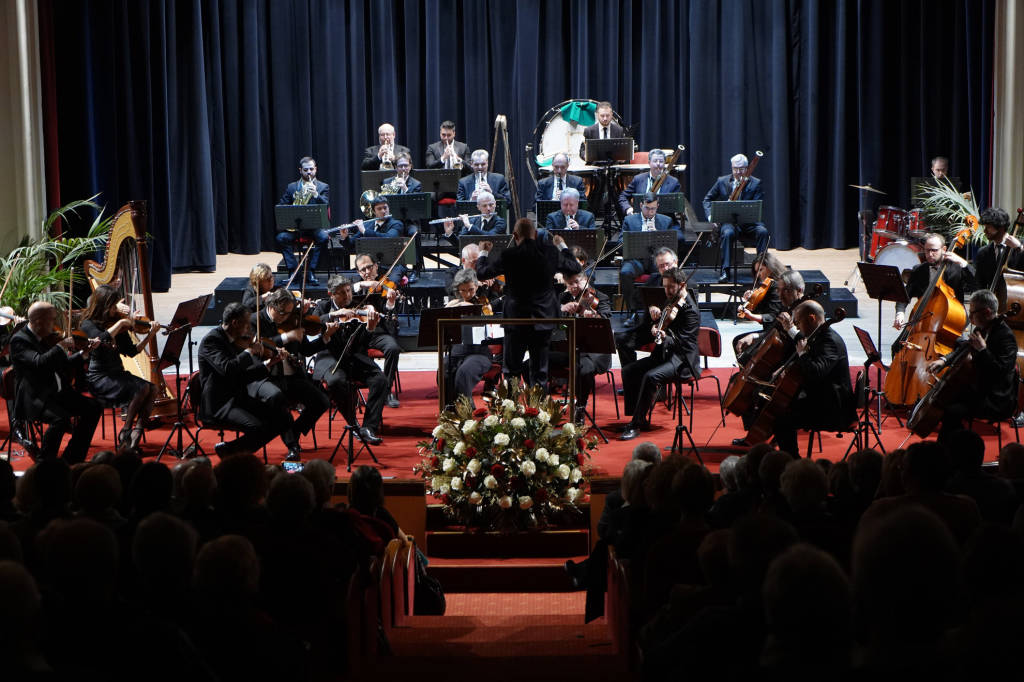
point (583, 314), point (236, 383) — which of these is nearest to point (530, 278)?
point (583, 314)

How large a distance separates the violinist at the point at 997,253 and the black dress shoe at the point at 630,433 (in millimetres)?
2620

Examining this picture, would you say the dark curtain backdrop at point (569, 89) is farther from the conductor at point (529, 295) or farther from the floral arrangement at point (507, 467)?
the floral arrangement at point (507, 467)

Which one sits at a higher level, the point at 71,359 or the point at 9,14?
the point at 9,14

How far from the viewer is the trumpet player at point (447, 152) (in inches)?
538

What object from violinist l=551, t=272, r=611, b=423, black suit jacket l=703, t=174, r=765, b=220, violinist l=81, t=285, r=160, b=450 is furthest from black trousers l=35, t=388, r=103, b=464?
black suit jacket l=703, t=174, r=765, b=220

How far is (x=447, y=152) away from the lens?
13828mm

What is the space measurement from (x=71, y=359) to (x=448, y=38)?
10.4m

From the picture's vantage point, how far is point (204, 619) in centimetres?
295

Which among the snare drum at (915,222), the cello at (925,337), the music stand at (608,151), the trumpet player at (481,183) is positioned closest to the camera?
the cello at (925,337)

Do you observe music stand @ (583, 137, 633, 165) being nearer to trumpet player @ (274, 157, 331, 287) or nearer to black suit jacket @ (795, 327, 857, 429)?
trumpet player @ (274, 157, 331, 287)

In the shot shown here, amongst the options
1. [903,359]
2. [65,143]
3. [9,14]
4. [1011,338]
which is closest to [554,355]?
[903,359]

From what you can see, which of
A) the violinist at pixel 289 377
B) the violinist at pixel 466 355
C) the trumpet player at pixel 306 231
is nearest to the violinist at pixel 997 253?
the violinist at pixel 466 355

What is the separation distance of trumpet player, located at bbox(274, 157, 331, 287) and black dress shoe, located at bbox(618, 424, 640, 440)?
537cm

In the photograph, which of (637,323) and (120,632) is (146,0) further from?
(120,632)
